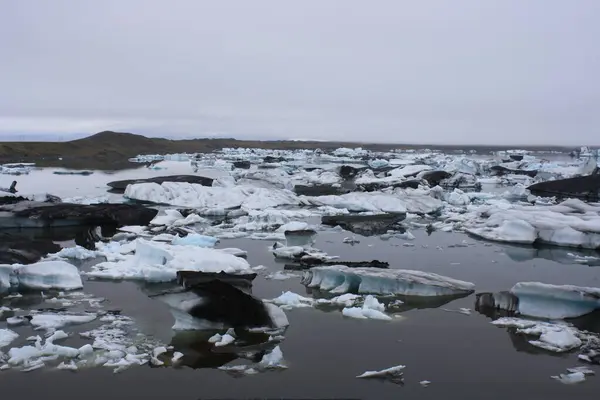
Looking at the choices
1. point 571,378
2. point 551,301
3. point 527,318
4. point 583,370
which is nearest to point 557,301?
point 551,301

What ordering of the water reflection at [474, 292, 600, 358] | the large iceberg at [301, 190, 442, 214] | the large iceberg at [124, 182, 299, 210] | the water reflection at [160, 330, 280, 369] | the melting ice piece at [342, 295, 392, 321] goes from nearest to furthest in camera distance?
the water reflection at [160, 330, 280, 369], the water reflection at [474, 292, 600, 358], the melting ice piece at [342, 295, 392, 321], the large iceberg at [301, 190, 442, 214], the large iceberg at [124, 182, 299, 210]

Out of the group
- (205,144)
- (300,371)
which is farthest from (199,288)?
(205,144)

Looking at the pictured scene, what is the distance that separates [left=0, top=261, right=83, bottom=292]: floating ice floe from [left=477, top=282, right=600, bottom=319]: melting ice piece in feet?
16.0

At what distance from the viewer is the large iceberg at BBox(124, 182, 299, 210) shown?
1315cm

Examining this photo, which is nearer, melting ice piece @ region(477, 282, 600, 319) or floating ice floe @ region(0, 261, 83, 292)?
melting ice piece @ region(477, 282, 600, 319)

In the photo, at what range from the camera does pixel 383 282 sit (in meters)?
6.13

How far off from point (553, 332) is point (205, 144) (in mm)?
62619

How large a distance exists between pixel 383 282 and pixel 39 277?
3962mm

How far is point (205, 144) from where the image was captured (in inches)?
2574

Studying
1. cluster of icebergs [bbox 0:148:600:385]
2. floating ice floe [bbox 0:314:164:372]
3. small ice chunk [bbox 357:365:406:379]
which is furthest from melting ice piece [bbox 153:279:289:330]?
small ice chunk [bbox 357:365:406:379]

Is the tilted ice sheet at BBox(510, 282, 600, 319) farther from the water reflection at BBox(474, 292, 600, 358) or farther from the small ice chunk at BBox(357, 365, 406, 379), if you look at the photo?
the small ice chunk at BBox(357, 365, 406, 379)

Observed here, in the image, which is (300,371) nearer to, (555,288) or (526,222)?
(555,288)

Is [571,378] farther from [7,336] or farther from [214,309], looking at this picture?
[7,336]

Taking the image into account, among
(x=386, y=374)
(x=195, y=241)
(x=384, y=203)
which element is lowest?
(x=386, y=374)
